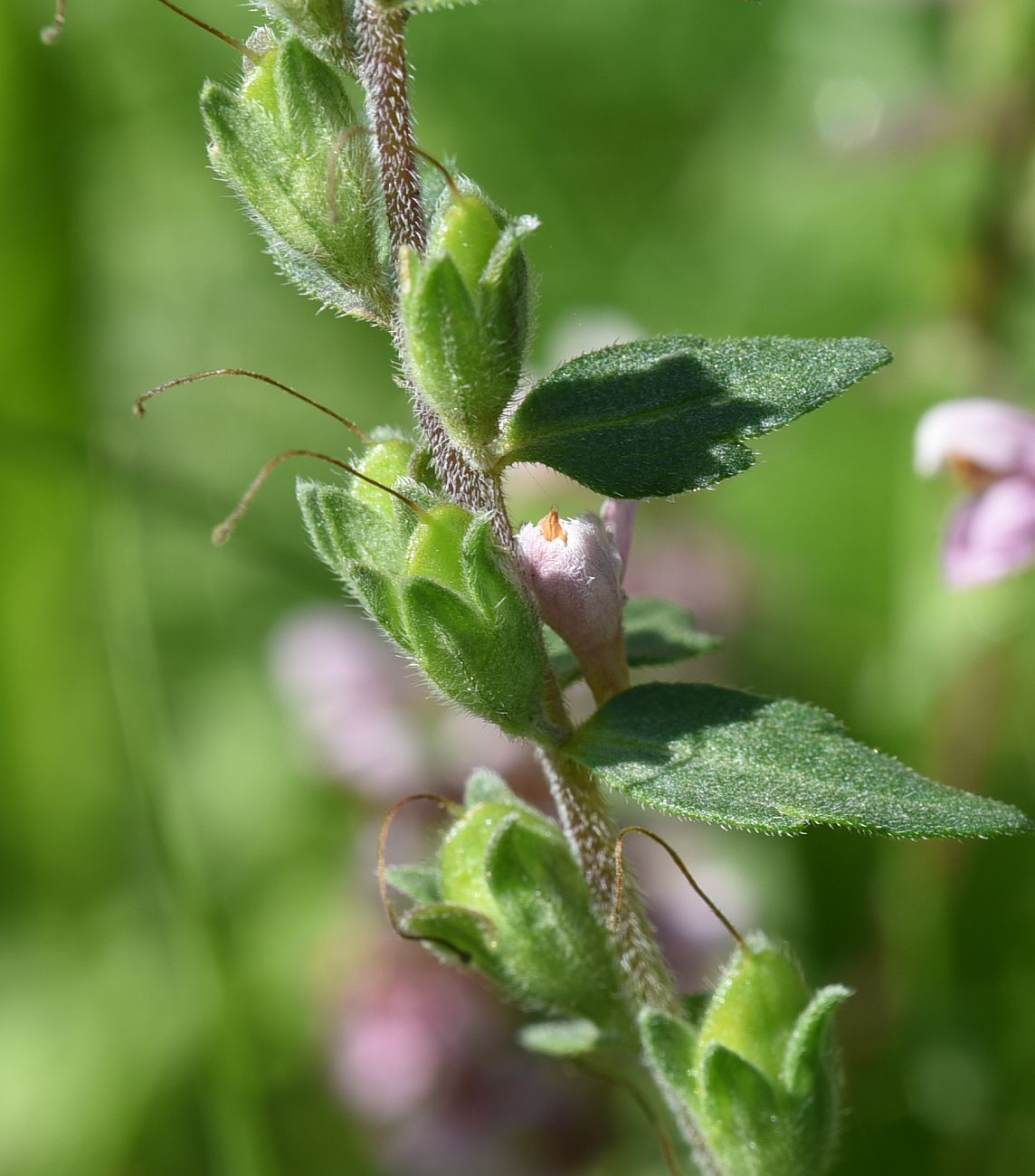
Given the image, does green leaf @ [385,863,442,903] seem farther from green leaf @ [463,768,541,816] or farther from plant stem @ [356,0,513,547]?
plant stem @ [356,0,513,547]

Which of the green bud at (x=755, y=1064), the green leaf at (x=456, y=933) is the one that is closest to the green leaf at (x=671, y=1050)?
the green bud at (x=755, y=1064)

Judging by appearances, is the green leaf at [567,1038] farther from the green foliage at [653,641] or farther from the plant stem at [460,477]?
the green foliage at [653,641]

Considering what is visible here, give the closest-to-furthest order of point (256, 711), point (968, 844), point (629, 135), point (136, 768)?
point (136, 768) < point (968, 844) < point (256, 711) < point (629, 135)

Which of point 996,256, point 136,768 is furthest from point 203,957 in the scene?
point 996,256

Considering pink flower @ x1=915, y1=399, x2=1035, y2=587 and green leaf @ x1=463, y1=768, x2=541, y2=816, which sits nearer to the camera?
green leaf @ x1=463, y1=768, x2=541, y2=816

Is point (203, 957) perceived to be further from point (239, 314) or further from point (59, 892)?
point (239, 314)

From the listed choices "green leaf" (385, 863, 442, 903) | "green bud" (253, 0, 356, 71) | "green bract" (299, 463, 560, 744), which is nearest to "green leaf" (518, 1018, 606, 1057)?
"green leaf" (385, 863, 442, 903)
